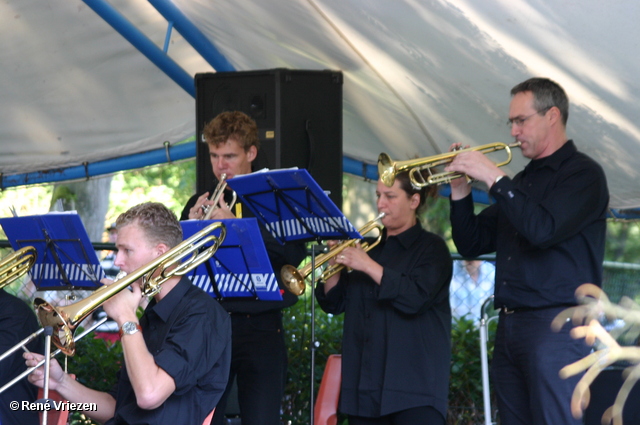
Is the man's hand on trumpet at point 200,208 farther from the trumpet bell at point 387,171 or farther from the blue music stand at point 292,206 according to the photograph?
the trumpet bell at point 387,171

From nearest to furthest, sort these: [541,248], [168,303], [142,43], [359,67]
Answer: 1. [168,303]
2. [541,248]
3. [359,67]
4. [142,43]

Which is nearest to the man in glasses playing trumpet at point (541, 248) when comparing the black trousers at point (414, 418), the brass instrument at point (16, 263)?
the black trousers at point (414, 418)

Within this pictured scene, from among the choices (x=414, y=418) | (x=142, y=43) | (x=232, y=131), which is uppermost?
(x=142, y=43)

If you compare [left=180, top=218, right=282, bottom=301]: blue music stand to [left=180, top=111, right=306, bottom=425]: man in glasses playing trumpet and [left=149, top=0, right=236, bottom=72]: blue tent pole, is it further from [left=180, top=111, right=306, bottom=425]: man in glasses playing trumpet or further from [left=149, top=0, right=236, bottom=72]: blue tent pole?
[left=149, top=0, right=236, bottom=72]: blue tent pole

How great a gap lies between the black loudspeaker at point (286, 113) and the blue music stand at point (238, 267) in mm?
1483

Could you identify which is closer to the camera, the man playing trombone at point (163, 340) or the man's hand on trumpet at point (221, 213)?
the man playing trombone at point (163, 340)

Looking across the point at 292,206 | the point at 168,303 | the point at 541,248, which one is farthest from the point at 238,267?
the point at 541,248

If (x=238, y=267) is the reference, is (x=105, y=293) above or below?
below

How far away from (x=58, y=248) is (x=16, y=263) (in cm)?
19

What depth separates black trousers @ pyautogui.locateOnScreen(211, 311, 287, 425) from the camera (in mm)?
3596

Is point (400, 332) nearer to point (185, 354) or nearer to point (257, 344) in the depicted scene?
point (257, 344)

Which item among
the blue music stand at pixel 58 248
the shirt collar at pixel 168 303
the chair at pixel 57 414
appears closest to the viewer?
the shirt collar at pixel 168 303

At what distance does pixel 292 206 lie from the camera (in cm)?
346

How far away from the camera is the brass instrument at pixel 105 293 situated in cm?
234
